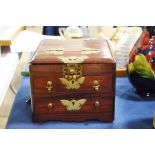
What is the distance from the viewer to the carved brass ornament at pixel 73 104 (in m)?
0.79

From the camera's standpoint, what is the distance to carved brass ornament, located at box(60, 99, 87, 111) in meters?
0.79

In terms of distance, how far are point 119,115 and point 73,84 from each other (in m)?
0.17

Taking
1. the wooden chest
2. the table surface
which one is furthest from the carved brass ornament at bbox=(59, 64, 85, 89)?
the table surface

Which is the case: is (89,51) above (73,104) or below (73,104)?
above

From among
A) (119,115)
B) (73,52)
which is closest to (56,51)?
(73,52)

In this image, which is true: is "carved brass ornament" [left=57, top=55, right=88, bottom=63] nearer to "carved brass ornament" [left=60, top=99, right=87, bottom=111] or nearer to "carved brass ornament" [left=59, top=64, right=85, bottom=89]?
"carved brass ornament" [left=59, top=64, right=85, bottom=89]

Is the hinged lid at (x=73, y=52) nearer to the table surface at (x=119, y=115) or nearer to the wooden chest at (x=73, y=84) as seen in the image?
the wooden chest at (x=73, y=84)

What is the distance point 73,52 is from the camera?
81 cm

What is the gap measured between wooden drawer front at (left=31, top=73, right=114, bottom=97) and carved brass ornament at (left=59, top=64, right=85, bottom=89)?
0.03ft

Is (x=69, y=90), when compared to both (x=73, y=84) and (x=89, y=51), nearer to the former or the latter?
(x=73, y=84)
